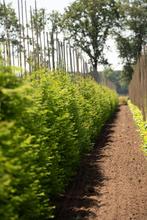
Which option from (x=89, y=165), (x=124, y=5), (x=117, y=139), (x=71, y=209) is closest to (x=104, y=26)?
(x=124, y=5)

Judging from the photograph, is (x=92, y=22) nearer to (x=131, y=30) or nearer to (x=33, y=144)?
(x=131, y=30)

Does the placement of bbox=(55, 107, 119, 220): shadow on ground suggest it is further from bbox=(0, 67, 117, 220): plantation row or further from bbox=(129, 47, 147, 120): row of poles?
bbox=(129, 47, 147, 120): row of poles

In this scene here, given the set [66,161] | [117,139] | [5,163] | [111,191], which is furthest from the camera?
[117,139]

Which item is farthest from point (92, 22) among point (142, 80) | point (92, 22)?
point (142, 80)

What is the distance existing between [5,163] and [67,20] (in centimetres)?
7090

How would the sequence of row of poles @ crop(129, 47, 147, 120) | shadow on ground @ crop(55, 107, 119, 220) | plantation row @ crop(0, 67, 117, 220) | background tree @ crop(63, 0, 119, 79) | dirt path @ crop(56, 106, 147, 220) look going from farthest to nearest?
background tree @ crop(63, 0, 119, 79) < row of poles @ crop(129, 47, 147, 120) < shadow on ground @ crop(55, 107, 119, 220) < dirt path @ crop(56, 106, 147, 220) < plantation row @ crop(0, 67, 117, 220)

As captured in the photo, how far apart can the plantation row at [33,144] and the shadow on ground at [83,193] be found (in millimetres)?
241

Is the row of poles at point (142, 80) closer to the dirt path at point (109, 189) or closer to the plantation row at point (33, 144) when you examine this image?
the dirt path at point (109, 189)

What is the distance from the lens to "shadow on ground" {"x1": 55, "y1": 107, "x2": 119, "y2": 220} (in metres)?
8.77

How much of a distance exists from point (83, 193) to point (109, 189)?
1.72 feet

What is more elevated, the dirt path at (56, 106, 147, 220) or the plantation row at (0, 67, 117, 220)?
the plantation row at (0, 67, 117, 220)

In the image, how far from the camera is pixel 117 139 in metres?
19.4

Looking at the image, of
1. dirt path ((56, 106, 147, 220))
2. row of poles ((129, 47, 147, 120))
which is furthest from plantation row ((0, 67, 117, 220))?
row of poles ((129, 47, 147, 120))

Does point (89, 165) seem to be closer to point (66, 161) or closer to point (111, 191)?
point (66, 161)
